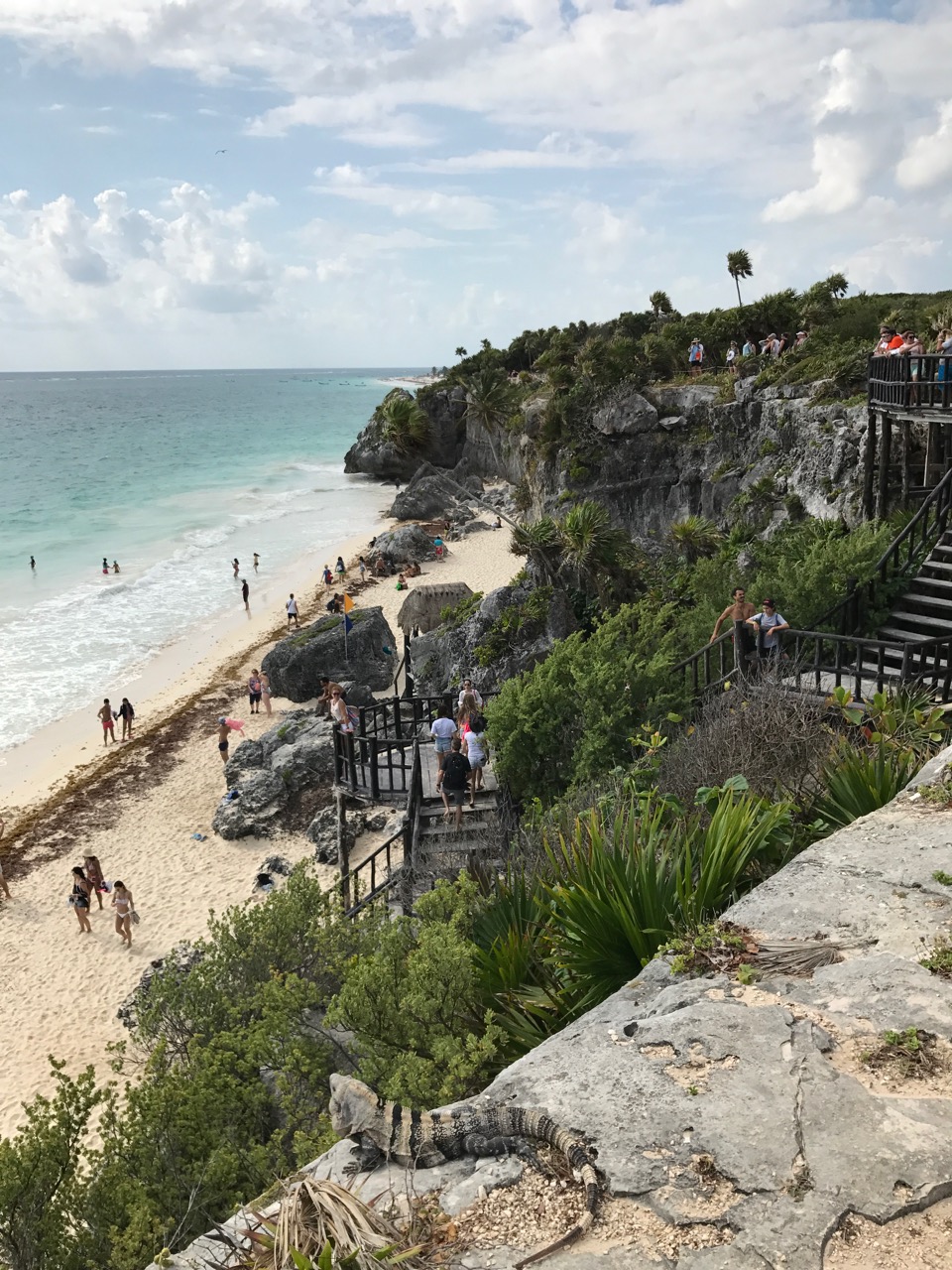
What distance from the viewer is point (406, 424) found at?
5778 centimetres

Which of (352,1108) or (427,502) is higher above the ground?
(427,502)

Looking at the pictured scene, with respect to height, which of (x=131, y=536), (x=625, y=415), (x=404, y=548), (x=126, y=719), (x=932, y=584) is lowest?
(x=126, y=719)

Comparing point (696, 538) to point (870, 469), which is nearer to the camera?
point (870, 469)

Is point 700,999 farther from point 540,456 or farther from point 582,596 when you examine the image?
point 540,456

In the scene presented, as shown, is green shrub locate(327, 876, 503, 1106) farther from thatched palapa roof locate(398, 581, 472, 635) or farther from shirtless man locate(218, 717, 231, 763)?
thatched palapa roof locate(398, 581, 472, 635)

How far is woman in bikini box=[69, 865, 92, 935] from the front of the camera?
49.3 ft

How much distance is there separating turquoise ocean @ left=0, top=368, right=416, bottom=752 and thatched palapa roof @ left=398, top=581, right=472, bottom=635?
927 cm

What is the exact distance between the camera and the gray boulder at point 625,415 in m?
27.0

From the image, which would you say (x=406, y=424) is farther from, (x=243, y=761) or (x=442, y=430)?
(x=243, y=761)

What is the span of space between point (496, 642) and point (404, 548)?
21.3m

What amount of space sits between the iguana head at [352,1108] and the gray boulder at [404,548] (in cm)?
3614

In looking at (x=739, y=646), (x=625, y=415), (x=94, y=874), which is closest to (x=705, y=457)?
(x=625, y=415)

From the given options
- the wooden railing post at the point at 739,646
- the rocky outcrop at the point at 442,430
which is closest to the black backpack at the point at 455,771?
the wooden railing post at the point at 739,646

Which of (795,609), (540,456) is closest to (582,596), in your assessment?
(795,609)
